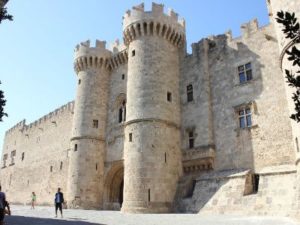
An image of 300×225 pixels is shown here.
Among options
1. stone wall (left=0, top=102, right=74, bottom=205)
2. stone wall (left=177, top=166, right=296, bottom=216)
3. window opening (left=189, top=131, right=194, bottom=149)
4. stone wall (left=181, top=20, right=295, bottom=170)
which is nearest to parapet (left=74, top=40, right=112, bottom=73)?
stone wall (left=0, top=102, right=74, bottom=205)

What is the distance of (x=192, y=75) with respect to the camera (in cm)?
1716

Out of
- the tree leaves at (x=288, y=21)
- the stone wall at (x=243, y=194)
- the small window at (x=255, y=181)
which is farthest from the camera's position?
the small window at (x=255, y=181)

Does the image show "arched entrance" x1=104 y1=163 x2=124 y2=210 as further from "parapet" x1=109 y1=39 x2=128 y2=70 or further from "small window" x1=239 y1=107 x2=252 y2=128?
"small window" x1=239 y1=107 x2=252 y2=128

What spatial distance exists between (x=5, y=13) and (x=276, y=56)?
12.3 m

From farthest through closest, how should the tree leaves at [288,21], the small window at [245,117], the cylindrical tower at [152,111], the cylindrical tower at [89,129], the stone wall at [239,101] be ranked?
the cylindrical tower at [89,129] < the cylindrical tower at [152,111] < the small window at [245,117] < the stone wall at [239,101] < the tree leaves at [288,21]

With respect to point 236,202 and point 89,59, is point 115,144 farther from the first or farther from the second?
point 236,202

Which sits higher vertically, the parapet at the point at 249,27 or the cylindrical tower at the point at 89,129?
the parapet at the point at 249,27

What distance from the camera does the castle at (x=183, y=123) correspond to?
1283 cm

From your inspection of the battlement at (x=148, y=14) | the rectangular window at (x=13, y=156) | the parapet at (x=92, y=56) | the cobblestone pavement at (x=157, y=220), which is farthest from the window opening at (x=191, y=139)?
the rectangular window at (x=13, y=156)

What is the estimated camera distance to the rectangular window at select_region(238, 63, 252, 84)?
14.9 meters

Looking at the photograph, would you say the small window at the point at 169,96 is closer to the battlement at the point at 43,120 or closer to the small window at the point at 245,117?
the small window at the point at 245,117

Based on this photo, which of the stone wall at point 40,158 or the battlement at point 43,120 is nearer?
the stone wall at point 40,158

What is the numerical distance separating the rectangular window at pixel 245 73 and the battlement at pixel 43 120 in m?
14.4

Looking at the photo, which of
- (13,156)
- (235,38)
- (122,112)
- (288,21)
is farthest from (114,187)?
(13,156)
